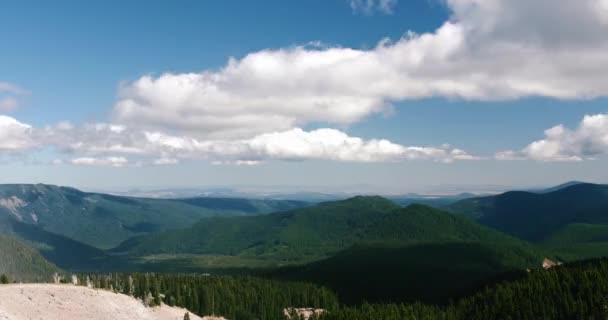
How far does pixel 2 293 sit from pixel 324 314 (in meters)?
105

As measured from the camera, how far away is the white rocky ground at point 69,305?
13925 centimetres

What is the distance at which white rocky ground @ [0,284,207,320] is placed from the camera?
13925 cm

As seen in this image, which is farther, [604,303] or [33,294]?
[604,303]

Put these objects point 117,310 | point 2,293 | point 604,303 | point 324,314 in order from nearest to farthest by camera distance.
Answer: point 2,293 < point 117,310 < point 604,303 < point 324,314

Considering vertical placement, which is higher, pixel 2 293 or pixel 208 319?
pixel 2 293

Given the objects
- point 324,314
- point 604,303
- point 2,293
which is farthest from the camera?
point 324,314

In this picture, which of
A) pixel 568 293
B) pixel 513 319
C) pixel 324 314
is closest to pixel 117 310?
pixel 324 314

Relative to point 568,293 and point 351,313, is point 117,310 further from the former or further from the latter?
point 568,293

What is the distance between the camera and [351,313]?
18550 cm

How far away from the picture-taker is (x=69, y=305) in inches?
6078

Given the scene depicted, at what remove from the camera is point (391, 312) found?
630ft

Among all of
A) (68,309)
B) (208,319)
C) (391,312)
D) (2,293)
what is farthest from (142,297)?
(391,312)

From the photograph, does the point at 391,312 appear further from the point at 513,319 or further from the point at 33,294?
the point at 33,294

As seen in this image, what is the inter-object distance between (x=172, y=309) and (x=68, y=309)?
4341 cm
